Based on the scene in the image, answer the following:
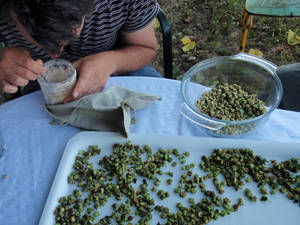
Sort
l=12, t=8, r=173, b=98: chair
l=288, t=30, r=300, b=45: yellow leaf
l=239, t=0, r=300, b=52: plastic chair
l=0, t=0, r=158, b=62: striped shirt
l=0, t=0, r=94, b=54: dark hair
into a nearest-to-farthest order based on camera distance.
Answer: l=0, t=0, r=94, b=54: dark hair < l=0, t=0, r=158, b=62: striped shirt < l=12, t=8, r=173, b=98: chair < l=239, t=0, r=300, b=52: plastic chair < l=288, t=30, r=300, b=45: yellow leaf

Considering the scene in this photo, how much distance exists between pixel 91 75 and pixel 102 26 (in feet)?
0.85

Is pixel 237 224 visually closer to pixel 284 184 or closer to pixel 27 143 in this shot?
pixel 284 184

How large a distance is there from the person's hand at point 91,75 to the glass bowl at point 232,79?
0.32 metres

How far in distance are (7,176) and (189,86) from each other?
681mm

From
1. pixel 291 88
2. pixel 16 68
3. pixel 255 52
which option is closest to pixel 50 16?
pixel 16 68

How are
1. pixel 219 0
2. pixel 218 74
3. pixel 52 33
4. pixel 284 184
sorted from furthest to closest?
1. pixel 219 0
2. pixel 218 74
3. pixel 284 184
4. pixel 52 33

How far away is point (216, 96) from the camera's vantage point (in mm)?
1088

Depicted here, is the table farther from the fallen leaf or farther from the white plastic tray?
the fallen leaf

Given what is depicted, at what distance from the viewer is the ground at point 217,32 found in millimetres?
2365

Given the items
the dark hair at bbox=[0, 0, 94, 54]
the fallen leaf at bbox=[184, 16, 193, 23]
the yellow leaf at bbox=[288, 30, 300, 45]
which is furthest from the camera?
the fallen leaf at bbox=[184, 16, 193, 23]

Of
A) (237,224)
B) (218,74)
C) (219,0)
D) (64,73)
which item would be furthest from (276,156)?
(219,0)

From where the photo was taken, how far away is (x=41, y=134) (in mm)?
1034

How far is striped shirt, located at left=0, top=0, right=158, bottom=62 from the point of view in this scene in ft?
3.93

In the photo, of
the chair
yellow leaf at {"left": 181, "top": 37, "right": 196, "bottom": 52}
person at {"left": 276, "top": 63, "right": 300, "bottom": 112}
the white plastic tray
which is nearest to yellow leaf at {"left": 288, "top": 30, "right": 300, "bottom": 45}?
yellow leaf at {"left": 181, "top": 37, "right": 196, "bottom": 52}
